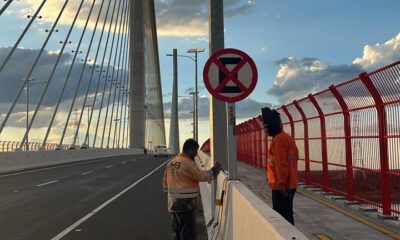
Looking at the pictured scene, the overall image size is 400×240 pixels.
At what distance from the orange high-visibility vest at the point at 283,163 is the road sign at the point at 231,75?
1.13 metres

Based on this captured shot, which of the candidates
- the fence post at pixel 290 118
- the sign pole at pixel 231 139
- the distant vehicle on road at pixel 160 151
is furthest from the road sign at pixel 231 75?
the distant vehicle on road at pixel 160 151

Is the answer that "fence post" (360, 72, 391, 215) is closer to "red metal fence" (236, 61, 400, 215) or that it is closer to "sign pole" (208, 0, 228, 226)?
"red metal fence" (236, 61, 400, 215)

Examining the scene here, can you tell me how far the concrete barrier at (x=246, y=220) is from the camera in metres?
3.79

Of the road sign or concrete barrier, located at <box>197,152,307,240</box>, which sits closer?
concrete barrier, located at <box>197,152,307,240</box>

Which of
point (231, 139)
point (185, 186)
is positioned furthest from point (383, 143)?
point (185, 186)

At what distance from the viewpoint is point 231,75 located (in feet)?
26.1

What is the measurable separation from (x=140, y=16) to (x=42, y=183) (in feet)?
189

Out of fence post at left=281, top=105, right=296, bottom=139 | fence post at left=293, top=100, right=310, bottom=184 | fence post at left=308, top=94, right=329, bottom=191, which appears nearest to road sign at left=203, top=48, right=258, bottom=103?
fence post at left=308, top=94, right=329, bottom=191

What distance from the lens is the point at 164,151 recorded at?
57.0m

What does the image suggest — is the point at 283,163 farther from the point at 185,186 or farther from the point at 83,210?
the point at 83,210

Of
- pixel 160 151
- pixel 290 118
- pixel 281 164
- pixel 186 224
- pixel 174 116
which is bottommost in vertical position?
pixel 186 224

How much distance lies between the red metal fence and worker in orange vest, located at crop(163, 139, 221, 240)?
10.7 feet

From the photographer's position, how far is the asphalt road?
10.0 metres

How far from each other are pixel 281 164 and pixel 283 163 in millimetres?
28
